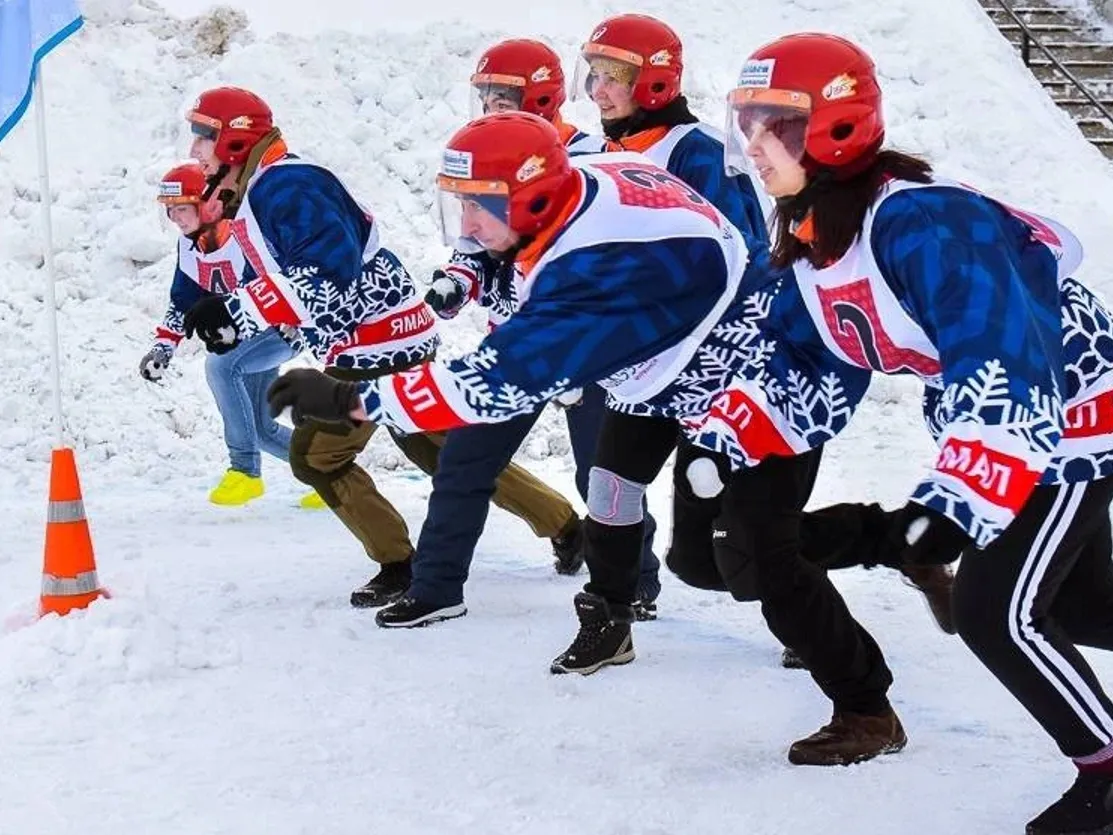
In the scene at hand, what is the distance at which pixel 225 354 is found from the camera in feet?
20.7

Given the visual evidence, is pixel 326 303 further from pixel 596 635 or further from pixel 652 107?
pixel 596 635

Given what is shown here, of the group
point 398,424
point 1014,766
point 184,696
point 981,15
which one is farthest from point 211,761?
point 981,15

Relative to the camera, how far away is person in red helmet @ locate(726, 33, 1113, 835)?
2537 mm

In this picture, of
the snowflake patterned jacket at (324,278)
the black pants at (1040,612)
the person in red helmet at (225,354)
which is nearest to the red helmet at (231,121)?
the snowflake patterned jacket at (324,278)

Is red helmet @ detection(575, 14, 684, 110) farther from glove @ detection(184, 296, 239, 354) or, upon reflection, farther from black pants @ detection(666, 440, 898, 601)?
glove @ detection(184, 296, 239, 354)

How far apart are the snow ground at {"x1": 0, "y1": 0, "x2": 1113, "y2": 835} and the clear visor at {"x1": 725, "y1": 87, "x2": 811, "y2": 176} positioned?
1421mm

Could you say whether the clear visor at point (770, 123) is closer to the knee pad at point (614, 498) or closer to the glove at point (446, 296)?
the knee pad at point (614, 498)

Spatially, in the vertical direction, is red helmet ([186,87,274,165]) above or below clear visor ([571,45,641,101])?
below

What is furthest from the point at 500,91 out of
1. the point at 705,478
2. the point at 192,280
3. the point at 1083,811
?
the point at 1083,811

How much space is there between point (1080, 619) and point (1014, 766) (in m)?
0.47

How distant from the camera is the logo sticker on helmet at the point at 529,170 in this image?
3.42 metres

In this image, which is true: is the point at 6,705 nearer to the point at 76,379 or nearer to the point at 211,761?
the point at 211,761

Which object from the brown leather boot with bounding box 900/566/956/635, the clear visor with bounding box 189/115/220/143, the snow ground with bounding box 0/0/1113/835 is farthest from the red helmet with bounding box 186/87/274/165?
the brown leather boot with bounding box 900/566/956/635

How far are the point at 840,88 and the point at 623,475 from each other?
1.42 m
